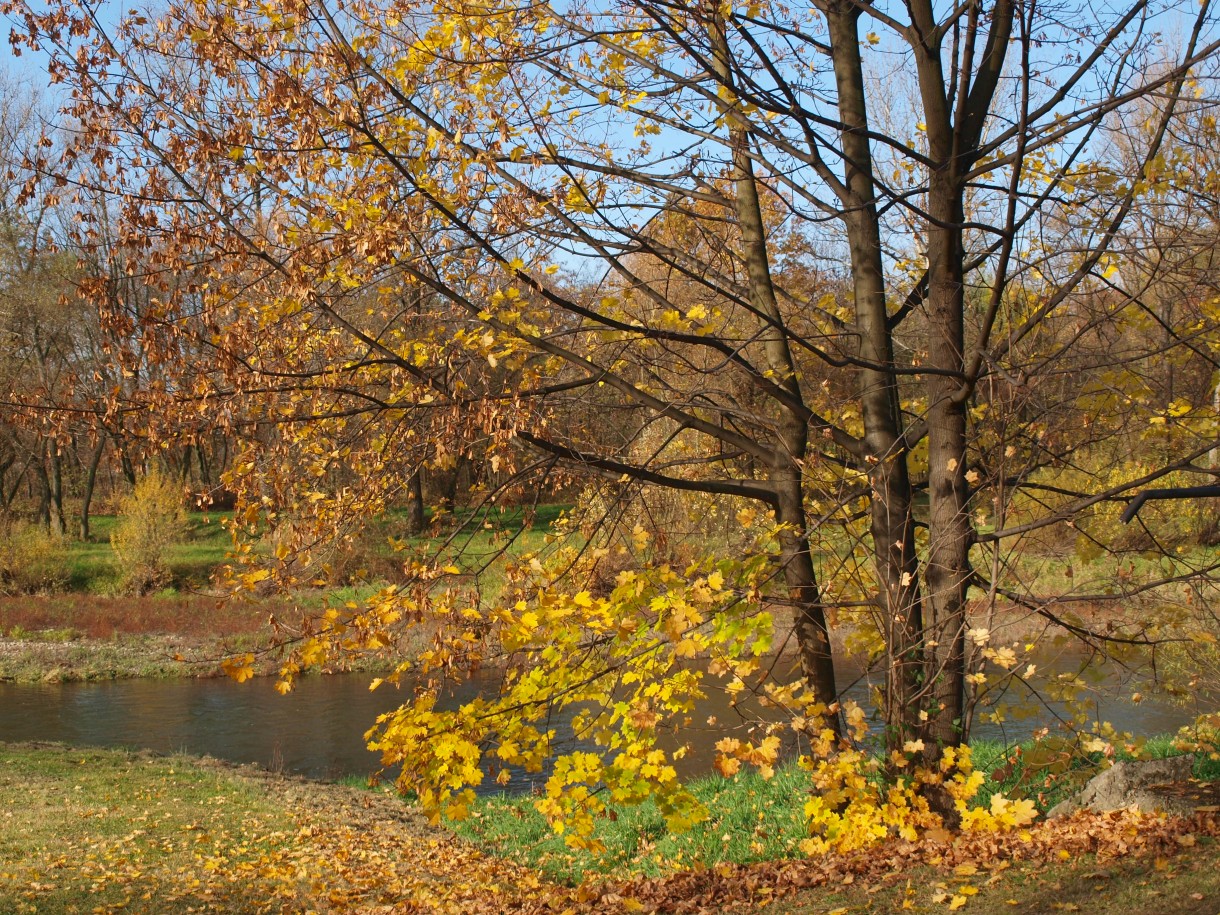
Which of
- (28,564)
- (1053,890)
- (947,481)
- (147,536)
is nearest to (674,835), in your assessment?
(947,481)

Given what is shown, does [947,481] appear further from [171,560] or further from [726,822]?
[171,560]

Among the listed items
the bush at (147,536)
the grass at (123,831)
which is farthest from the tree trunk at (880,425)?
the bush at (147,536)

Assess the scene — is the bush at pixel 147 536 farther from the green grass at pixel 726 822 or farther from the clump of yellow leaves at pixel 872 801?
the clump of yellow leaves at pixel 872 801

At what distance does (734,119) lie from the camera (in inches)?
213

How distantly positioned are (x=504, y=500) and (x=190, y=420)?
1621mm

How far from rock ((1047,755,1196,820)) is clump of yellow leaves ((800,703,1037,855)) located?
46.8 inches

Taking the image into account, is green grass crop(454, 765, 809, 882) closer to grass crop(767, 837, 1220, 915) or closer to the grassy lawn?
the grassy lawn

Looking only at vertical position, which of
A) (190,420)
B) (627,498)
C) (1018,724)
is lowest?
(1018,724)

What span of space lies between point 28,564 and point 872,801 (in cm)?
2647

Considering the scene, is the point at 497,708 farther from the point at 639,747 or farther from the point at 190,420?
the point at 190,420

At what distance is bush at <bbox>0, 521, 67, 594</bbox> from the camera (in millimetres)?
25562

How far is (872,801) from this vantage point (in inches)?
184

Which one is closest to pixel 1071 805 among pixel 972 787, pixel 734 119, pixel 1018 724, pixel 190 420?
pixel 972 787

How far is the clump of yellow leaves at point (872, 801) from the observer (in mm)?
4520
